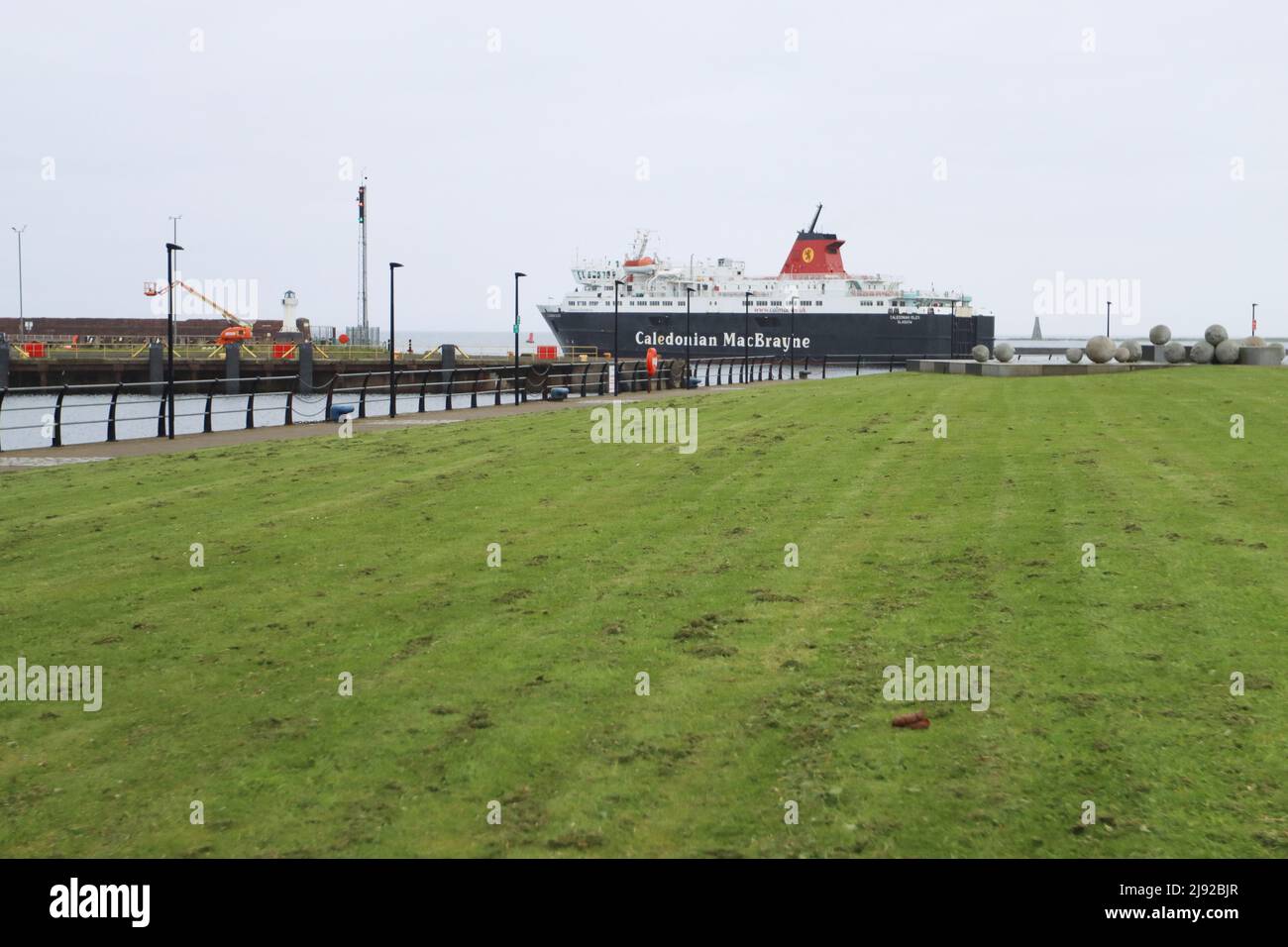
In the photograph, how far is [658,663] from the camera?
24.6ft

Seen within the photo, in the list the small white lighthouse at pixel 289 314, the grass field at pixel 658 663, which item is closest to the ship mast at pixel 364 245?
the small white lighthouse at pixel 289 314

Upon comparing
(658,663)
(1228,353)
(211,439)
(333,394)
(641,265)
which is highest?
(641,265)

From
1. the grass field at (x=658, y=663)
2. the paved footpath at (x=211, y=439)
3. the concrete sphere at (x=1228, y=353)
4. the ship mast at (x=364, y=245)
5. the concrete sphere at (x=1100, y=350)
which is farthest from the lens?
the ship mast at (x=364, y=245)

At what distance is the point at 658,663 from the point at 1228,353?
39.4 metres

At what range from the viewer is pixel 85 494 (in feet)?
51.6

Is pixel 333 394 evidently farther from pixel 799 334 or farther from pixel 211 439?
pixel 799 334

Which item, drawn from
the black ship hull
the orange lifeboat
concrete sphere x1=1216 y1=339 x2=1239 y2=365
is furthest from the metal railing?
the orange lifeboat

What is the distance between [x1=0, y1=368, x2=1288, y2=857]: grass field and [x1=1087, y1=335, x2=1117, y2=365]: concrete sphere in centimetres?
2972

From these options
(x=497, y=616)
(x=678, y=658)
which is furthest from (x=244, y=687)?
(x=678, y=658)

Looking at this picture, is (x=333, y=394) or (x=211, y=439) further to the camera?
(x=333, y=394)

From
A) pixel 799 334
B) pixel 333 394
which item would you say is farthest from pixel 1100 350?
pixel 799 334

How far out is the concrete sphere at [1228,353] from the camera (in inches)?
1599

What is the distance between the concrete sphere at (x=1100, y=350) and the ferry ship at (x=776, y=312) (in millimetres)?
61089

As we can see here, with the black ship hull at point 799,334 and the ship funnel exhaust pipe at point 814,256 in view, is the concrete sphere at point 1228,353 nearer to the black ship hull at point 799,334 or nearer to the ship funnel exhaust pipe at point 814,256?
the black ship hull at point 799,334
